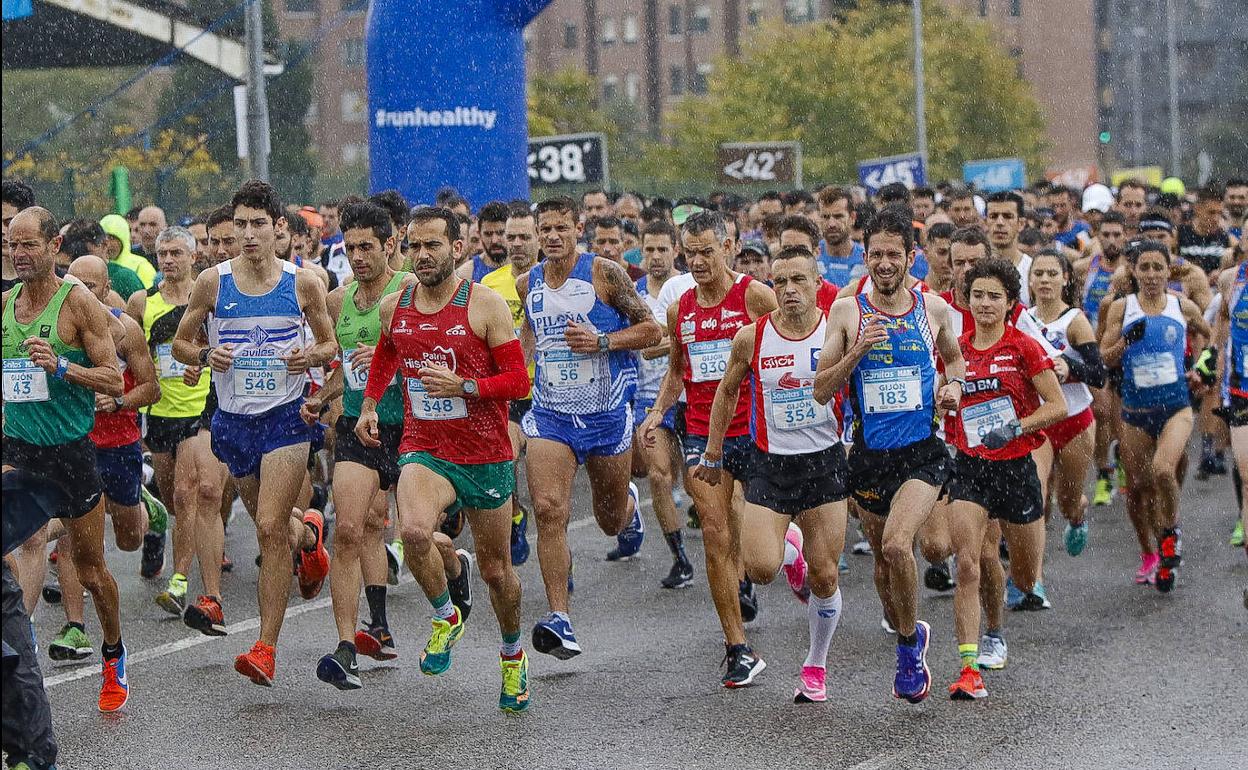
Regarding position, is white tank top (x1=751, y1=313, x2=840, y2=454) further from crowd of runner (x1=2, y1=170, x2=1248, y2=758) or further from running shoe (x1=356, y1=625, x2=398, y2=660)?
running shoe (x1=356, y1=625, x2=398, y2=660)

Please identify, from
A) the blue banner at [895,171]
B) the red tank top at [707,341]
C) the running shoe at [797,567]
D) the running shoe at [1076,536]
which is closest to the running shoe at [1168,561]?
the running shoe at [1076,536]

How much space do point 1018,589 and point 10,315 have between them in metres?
4.94

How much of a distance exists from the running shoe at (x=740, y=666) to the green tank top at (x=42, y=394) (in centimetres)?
280

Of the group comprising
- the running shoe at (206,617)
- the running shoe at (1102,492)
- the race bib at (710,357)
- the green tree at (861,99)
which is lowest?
the running shoe at (1102,492)

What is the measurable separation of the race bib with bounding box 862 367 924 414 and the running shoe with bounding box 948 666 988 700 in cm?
109

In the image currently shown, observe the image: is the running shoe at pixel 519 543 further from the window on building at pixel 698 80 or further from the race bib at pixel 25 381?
the window on building at pixel 698 80

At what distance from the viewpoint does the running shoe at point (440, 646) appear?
7789mm

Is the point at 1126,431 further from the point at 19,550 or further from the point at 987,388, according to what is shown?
the point at 19,550

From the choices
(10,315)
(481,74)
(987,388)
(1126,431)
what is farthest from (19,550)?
(481,74)

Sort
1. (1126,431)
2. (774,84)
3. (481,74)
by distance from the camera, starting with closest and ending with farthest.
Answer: (1126,431)
(481,74)
(774,84)

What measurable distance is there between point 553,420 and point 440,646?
138 cm

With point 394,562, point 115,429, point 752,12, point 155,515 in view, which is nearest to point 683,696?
point 394,562

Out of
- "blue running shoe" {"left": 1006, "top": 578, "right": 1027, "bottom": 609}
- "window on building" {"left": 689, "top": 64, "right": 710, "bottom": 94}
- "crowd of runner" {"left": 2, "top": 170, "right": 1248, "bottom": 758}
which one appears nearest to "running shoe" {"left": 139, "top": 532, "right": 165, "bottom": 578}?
"crowd of runner" {"left": 2, "top": 170, "right": 1248, "bottom": 758}

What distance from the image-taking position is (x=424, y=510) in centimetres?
741
